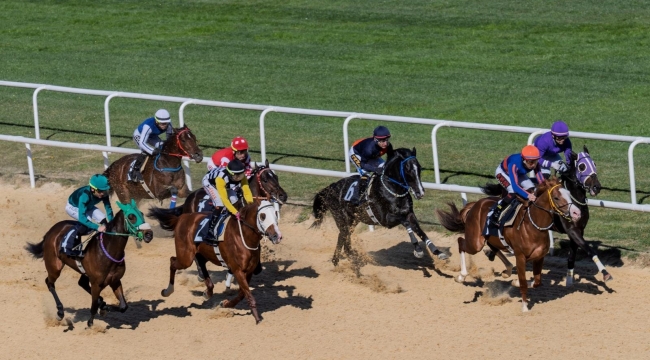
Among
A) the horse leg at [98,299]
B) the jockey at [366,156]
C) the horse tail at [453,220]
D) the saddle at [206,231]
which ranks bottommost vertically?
the horse leg at [98,299]

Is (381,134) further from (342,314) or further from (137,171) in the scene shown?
(137,171)

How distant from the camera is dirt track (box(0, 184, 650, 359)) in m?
11.4

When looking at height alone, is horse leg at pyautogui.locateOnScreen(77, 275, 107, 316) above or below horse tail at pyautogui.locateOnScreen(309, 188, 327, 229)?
below

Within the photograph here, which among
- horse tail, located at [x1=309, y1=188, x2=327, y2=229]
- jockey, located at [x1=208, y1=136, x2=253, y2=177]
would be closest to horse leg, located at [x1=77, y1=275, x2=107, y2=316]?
jockey, located at [x1=208, y1=136, x2=253, y2=177]

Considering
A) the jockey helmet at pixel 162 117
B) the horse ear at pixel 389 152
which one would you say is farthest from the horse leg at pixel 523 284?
the jockey helmet at pixel 162 117

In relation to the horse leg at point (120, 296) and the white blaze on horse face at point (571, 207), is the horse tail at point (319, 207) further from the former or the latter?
the white blaze on horse face at point (571, 207)

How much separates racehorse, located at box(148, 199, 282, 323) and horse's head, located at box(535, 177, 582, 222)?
2.85 m

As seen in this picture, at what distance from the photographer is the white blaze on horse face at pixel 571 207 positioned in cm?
1159

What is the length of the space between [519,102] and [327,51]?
Answer: 582 centimetres

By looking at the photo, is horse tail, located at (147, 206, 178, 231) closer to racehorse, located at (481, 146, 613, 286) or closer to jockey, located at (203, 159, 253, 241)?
jockey, located at (203, 159, 253, 241)

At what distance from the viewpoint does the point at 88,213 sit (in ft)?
40.8

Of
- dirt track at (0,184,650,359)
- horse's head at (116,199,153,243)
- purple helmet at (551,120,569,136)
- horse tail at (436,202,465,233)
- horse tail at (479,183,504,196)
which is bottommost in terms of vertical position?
dirt track at (0,184,650,359)

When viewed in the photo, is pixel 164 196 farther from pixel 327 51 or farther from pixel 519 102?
pixel 327 51

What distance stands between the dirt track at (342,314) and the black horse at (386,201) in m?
→ 0.41
